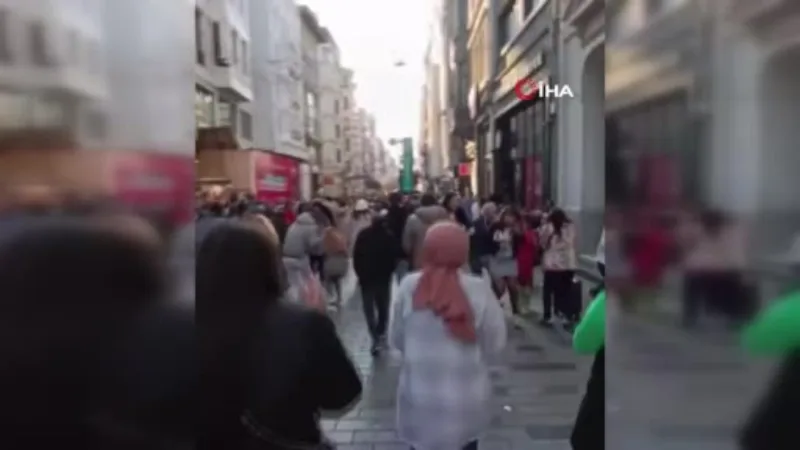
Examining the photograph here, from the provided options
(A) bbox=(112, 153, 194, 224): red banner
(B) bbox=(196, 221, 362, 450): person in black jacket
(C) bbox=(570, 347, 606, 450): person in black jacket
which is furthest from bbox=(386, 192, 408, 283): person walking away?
(A) bbox=(112, 153, 194, 224): red banner

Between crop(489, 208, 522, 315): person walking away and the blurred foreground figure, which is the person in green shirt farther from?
crop(489, 208, 522, 315): person walking away

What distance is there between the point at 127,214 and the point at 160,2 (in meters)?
0.29

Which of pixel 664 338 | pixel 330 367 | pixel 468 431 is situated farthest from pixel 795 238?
pixel 468 431

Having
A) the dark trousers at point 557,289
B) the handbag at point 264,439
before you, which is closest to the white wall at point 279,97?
the dark trousers at point 557,289

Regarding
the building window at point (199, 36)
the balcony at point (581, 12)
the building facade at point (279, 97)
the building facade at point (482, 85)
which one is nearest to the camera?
the building window at point (199, 36)

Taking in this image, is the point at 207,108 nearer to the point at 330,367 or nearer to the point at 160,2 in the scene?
the point at 160,2

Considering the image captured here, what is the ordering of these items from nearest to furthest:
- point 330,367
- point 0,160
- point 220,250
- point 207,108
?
point 0,160
point 207,108
point 220,250
point 330,367

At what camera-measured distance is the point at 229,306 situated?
6.81 feet

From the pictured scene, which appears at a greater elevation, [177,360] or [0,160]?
[0,160]

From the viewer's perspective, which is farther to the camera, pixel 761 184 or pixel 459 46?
pixel 459 46

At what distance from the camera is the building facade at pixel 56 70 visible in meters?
1.29

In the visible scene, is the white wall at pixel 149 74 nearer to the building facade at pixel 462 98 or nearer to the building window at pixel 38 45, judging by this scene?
the building window at pixel 38 45

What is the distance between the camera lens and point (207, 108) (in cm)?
188

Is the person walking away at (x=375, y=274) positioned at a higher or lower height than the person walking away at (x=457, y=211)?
lower
